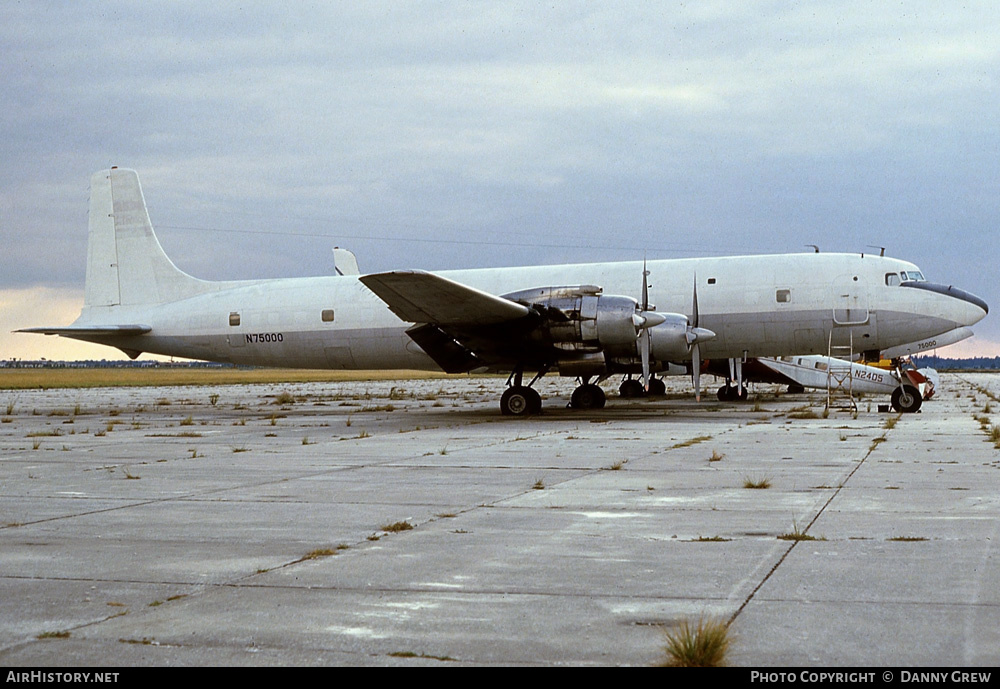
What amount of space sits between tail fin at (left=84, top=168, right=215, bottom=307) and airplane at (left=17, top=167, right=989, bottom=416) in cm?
4

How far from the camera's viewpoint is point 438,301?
2125cm

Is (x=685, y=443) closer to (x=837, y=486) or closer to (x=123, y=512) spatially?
(x=837, y=486)

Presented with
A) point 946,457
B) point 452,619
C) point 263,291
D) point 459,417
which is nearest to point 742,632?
point 452,619

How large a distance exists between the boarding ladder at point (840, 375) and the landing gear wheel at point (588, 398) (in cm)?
605

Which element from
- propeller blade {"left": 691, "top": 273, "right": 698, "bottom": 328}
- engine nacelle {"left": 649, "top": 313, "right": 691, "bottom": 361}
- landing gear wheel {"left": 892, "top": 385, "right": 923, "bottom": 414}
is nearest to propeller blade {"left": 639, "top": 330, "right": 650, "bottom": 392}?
engine nacelle {"left": 649, "top": 313, "right": 691, "bottom": 361}

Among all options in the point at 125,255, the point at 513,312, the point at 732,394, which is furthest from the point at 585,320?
the point at 125,255

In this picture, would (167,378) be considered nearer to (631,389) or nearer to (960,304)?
(631,389)

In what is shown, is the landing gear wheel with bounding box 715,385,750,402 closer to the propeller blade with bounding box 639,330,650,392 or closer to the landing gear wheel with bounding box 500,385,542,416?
the landing gear wheel with bounding box 500,385,542,416

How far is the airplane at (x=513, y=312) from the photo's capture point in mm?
22125

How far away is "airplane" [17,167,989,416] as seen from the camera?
22.1 meters

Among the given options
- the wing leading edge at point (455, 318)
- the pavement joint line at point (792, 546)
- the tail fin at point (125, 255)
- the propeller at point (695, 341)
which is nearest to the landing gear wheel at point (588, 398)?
the propeller at point (695, 341)

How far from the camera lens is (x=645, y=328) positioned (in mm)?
22141

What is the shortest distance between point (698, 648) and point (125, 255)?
28.8 metres
